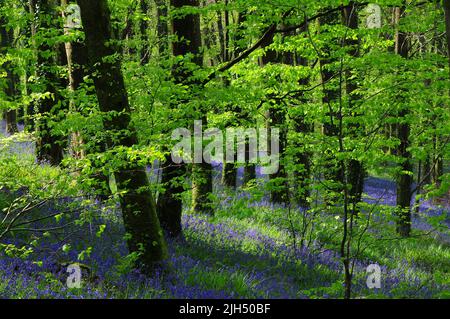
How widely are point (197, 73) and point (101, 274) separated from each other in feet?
11.4

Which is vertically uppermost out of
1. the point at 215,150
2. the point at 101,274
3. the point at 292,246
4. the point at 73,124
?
the point at 73,124

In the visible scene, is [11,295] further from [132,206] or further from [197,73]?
[197,73]

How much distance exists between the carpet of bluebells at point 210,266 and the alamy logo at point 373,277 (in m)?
0.14

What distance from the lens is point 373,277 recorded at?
934 cm

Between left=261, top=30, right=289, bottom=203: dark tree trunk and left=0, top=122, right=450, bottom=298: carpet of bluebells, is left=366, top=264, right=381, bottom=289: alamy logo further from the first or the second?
left=261, top=30, right=289, bottom=203: dark tree trunk

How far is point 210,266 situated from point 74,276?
2.83m

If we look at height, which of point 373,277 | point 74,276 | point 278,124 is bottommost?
point 373,277

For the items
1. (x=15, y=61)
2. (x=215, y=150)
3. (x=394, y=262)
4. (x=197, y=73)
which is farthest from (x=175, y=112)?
(x=394, y=262)

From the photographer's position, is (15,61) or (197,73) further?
(197,73)

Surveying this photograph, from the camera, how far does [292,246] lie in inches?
422

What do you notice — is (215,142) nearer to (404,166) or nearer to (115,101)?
(115,101)

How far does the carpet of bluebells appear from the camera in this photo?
5.82 m

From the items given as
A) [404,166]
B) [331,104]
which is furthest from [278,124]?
[404,166]
